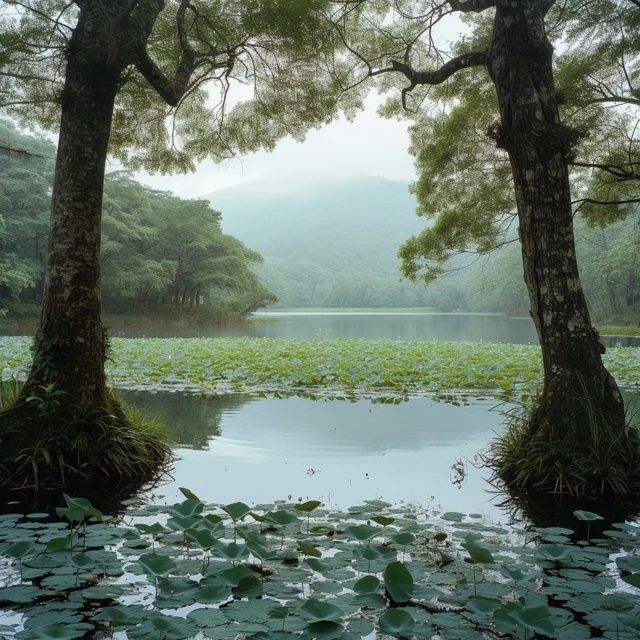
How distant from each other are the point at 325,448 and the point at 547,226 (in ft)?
9.01

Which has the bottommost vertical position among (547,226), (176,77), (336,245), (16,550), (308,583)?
(308,583)

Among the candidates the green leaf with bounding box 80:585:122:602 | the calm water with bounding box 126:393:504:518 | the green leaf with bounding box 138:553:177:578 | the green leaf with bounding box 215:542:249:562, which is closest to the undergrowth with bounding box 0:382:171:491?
the calm water with bounding box 126:393:504:518

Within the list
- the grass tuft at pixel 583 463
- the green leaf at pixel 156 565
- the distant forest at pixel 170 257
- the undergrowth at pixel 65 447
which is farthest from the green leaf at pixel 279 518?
the distant forest at pixel 170 257

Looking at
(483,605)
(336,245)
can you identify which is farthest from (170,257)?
(336,245)

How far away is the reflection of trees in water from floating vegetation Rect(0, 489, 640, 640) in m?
2.77

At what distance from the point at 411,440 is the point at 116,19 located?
448cm

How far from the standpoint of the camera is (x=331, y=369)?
10.9 metres

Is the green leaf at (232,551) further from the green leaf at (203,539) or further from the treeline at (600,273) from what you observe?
the treeline at (600,273)

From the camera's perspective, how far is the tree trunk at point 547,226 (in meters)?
4.43

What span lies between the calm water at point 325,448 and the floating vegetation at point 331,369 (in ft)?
3.81

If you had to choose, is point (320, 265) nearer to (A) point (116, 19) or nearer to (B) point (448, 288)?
(B) point (448, 288)

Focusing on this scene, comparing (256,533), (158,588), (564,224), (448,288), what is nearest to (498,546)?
(256,533)

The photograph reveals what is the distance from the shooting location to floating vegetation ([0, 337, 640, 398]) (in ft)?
30.3

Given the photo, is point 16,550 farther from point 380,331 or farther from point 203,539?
point 380,331
